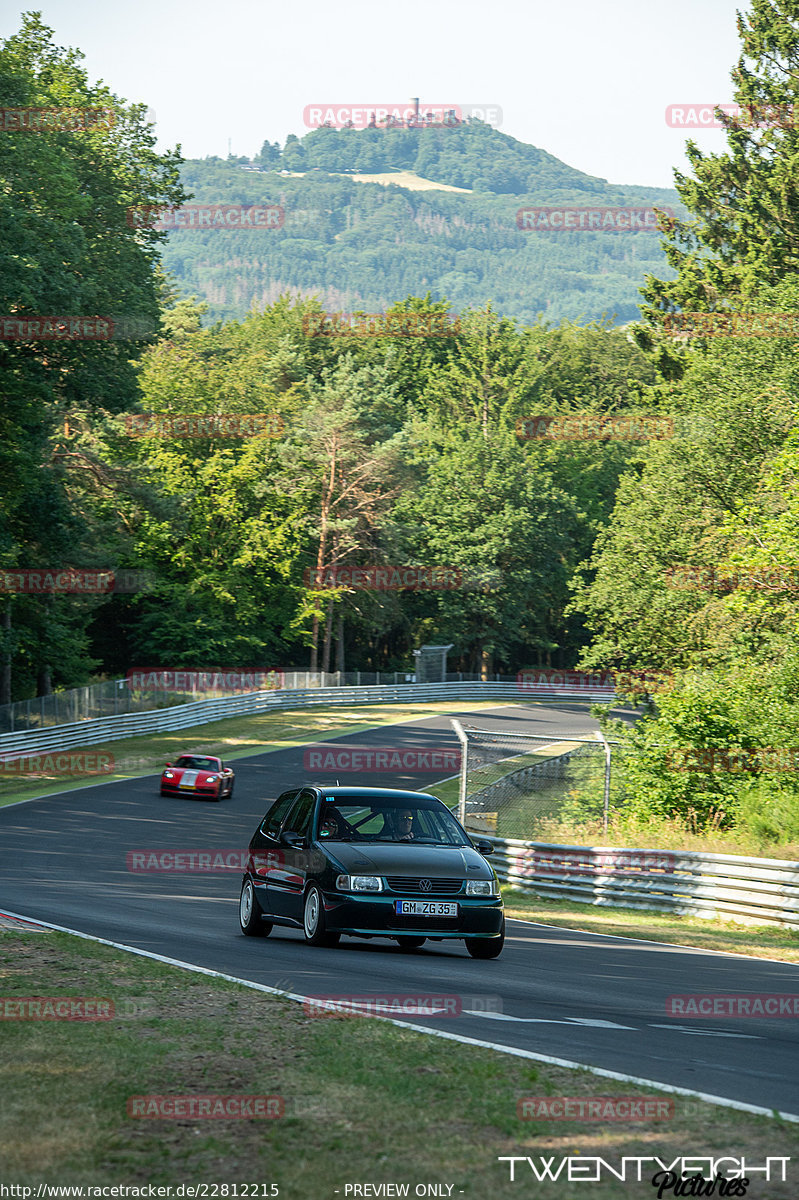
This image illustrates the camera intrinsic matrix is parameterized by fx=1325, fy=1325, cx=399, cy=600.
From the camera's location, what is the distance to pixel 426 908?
12.0m

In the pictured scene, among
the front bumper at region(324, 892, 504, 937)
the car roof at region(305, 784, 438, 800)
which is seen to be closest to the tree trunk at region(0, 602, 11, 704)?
the car roof at region(305, 784, 438, 800)

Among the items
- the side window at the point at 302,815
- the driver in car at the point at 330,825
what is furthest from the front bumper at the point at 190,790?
the driver in car at the point at 330,825

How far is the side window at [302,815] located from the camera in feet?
43.1

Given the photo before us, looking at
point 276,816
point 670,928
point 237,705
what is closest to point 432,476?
point 237,705

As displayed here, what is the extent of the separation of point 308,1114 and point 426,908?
6324 millimetres

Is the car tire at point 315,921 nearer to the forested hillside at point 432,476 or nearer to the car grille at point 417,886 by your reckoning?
the car grille at point 417,886

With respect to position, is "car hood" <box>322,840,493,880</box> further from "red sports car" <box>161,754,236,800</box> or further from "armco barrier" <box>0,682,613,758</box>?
"armco barrier" <box>0,682,613,758</box>

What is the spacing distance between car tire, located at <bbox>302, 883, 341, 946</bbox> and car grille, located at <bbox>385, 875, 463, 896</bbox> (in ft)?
2.34

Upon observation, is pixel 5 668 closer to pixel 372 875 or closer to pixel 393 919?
pixel 372 875

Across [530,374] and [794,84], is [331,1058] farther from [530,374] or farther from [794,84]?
[530,374]

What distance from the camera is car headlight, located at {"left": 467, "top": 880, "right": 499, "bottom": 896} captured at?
12.2 meters

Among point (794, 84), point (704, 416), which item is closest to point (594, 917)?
point (704, 416)

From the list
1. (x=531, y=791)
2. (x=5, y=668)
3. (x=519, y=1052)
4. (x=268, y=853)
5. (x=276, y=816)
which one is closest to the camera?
(x=519, y=1052)

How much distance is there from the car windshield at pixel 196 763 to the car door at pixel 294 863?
2442cm
